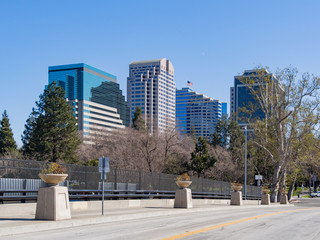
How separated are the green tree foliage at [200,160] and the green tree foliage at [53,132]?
16513 millimetres

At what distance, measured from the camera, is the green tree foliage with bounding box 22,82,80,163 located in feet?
193

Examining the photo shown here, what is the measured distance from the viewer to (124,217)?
19.5m

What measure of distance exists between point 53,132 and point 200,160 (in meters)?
20.7

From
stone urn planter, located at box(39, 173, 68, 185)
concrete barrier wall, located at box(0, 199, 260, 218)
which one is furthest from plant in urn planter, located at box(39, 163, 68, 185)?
concrete barrier wall, located at box(0, 199, 260, 218)

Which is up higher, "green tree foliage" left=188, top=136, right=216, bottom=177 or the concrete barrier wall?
"green tree foliage" left=188, top=136, right=216, bottom=177

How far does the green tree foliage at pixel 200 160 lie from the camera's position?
6384 centimetres

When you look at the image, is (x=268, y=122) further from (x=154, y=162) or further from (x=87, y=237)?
(x=87, y=237)

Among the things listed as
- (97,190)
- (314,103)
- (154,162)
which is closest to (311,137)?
(314,103)

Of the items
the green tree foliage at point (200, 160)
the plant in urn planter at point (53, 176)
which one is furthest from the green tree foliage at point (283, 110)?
the plant in urn planter at point (53, 176)

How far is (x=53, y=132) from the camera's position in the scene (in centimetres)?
5938

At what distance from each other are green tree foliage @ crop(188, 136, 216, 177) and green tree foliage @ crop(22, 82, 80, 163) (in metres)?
16.5

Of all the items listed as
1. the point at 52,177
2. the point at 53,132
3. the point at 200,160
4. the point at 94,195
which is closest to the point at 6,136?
the point at 53,132

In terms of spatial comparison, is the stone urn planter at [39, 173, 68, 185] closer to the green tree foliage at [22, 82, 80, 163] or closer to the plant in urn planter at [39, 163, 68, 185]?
the plant in urn planter at [39, 163, 68, 185]

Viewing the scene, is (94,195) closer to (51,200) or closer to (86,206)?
(86,206)
